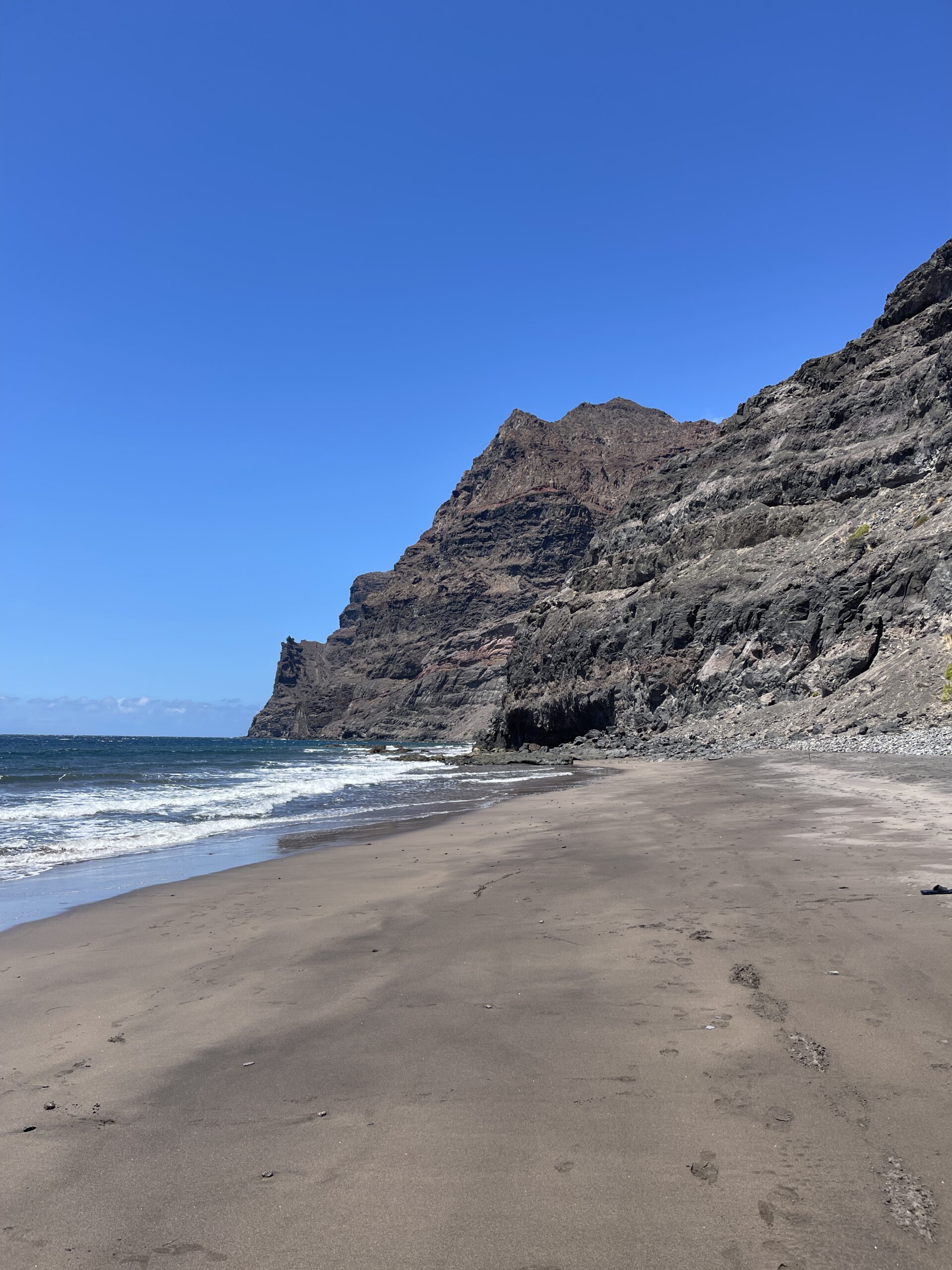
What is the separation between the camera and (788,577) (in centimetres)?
3909

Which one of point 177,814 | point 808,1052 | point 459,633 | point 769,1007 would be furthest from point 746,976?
point 459,633

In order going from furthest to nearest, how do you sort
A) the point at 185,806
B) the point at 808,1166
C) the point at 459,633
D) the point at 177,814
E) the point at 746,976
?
1. the point at 459,633
2. the point at 185,806
3. the point at 177,814
4. the point at 746,976
5. the point at 808,1166

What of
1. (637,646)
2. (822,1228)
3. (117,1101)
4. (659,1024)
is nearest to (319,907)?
(117,1101)

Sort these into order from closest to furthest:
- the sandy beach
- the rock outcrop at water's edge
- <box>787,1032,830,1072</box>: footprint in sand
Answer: the sandy beach → <box>787,1032,830,1072</box>: footprint in sand → the rock outcrop at water's edge

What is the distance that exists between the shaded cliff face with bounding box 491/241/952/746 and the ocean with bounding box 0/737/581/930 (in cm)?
1139

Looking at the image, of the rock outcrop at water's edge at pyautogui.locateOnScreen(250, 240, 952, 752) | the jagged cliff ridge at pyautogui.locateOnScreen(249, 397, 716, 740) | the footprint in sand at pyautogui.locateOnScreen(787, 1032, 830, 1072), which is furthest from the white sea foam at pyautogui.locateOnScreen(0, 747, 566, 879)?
the jagged cliff ridge at pyautogui.locateOnScreen(249, 397, 716, 740)

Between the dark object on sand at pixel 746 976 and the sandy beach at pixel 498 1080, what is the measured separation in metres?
0.03

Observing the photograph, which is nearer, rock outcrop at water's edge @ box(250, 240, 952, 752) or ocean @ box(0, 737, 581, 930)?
ocean @ box(0, 737, 581, 930)

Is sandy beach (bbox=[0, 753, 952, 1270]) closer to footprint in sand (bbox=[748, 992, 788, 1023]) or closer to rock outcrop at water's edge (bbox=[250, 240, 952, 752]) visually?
footprint in sand (bbox=[748, 992, 788, 1023])

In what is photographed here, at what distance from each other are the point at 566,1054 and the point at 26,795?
25.0m

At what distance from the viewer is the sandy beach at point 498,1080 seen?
8.20 ft

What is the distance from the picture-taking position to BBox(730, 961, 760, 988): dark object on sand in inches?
182

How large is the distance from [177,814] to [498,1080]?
17.2 meters

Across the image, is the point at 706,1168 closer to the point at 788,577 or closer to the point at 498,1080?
the point at 498,1080
